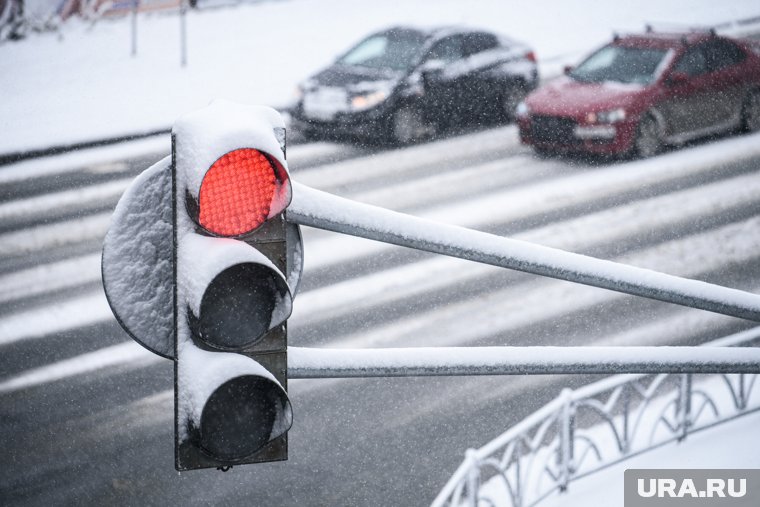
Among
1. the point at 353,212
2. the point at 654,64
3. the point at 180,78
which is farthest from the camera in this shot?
the point at 180,78

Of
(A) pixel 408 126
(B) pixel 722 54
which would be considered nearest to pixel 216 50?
(A) pixel 408 126

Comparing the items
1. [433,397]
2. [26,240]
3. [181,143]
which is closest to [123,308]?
[181,143]

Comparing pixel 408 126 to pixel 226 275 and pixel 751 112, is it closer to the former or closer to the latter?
pixel 751 112

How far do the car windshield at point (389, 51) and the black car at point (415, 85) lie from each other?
1 centimetres

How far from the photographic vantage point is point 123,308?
1.96 m

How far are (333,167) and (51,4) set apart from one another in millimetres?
9533

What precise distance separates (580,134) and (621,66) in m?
1.38

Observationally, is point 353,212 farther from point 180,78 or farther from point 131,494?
point 180,78

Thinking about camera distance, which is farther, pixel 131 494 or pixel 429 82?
pixel 429 82

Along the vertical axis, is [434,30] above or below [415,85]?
above

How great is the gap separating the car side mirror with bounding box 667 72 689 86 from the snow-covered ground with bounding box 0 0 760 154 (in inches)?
224

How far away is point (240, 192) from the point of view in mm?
1750

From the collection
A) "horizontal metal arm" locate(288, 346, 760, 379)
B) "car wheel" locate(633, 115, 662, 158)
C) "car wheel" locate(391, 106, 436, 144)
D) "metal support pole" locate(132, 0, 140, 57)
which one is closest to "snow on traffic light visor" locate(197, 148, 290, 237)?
"horizontal metal arm" locate(288, 346, 760, 379)

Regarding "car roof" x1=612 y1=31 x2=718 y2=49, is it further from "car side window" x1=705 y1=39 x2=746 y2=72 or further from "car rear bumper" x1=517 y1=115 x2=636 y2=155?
"car rear bumper" x1=517 y1=115 x2=636 y2=155
